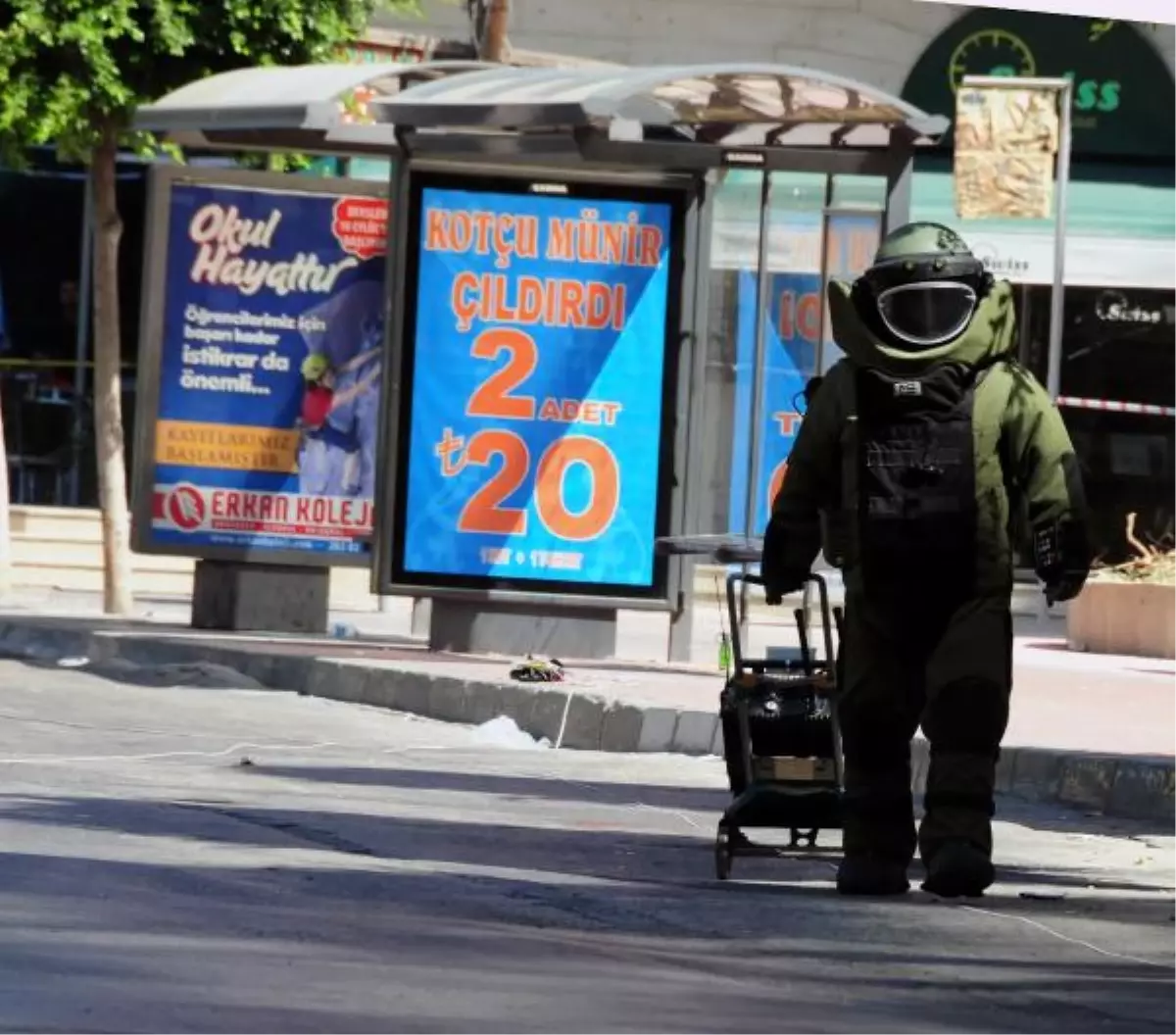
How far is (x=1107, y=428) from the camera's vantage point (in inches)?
990

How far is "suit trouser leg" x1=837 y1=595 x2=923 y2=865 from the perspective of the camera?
29.7 ft

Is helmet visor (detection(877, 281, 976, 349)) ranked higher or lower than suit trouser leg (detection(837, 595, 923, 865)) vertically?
higher

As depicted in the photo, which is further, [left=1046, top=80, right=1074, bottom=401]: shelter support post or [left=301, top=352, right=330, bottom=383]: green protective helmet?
[left=1046, top=80, right=1074, bottom=401]: shelter support post

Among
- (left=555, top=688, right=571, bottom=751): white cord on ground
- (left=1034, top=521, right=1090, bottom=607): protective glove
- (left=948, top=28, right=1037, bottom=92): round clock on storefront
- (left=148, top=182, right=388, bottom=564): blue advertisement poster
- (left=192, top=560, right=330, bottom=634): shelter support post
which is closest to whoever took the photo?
(left=1034, top=521, right=1090, bottom=607): protective glove

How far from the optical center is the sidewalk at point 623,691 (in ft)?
43.1

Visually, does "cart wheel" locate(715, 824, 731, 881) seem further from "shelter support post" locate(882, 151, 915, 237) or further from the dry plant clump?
the dry plant clump

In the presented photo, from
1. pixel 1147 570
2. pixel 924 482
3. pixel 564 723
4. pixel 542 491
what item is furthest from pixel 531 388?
pixel 924 482

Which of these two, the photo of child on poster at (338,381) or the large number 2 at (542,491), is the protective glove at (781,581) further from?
the photo of child on poster at (338,381)

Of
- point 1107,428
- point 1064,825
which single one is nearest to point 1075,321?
point 1107,428

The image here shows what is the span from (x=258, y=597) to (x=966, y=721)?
34.5 feet

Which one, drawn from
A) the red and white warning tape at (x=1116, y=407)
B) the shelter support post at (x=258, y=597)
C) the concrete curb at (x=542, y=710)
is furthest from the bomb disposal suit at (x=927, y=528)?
the red and white warning tape at (x=1116, y=407)

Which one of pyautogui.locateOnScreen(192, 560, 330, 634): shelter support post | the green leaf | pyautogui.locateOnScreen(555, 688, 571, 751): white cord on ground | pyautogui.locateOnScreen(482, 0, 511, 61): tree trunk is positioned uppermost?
pyautogui.locateOnScreen(482, 0, 511, 61): tree trunk

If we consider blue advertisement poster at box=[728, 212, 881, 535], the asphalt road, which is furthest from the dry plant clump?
the asphalt road

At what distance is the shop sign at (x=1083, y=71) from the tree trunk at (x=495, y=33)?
4.07 metres
